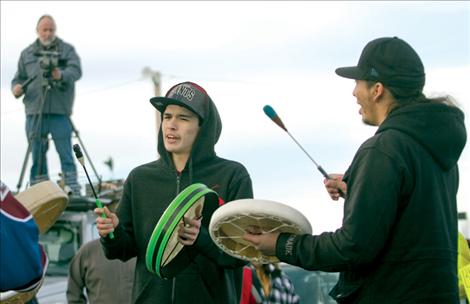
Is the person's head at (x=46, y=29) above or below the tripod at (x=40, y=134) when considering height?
above

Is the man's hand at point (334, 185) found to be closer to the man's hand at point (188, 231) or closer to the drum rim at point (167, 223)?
the drum rim at point (167, 223)

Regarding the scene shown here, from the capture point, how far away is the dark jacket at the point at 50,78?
13109 mm

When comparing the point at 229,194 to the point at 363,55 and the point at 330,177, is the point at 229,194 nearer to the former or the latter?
the point at 330,177

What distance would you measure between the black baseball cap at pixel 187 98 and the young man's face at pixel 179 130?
0.05 m

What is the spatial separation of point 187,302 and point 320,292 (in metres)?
4.66

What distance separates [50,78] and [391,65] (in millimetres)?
8278

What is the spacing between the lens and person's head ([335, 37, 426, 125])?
17.1 ft

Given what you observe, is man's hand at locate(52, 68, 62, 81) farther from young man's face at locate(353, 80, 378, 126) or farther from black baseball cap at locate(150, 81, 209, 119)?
young man's face at locate(353, 80, 378, 126)

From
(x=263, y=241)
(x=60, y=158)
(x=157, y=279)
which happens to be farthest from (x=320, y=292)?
(x=263, y=241)

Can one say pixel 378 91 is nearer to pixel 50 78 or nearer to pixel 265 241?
pixel 265 241

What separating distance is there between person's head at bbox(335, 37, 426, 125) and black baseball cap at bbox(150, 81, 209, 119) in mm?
1403

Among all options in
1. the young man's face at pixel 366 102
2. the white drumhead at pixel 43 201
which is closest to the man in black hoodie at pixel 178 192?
the young man's face at pixel 366 102

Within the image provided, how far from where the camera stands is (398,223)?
5027 mm

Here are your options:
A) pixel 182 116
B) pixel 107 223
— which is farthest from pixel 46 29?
pixel 107 223
